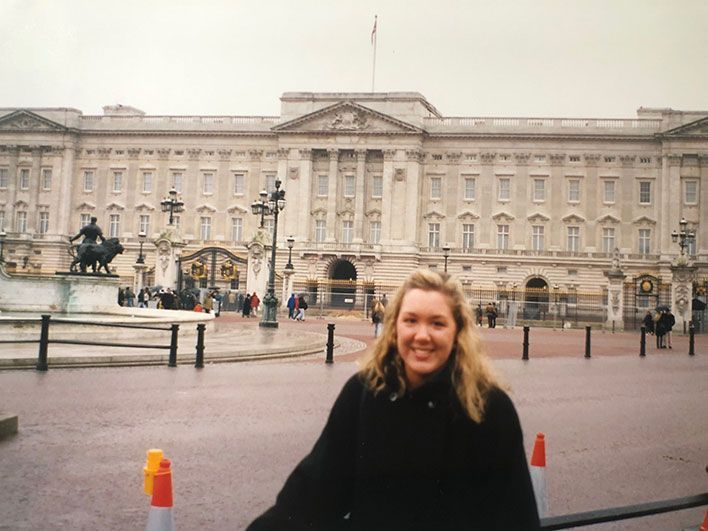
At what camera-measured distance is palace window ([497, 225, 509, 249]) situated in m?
67.5

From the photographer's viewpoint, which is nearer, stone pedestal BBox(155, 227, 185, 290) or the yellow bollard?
the yellow bollard

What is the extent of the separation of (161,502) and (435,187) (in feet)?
218

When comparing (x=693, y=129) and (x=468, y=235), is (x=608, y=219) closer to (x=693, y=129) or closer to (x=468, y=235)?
(x=693, y=129)

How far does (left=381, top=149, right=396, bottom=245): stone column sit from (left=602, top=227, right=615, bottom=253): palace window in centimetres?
1855

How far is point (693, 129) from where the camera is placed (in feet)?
210

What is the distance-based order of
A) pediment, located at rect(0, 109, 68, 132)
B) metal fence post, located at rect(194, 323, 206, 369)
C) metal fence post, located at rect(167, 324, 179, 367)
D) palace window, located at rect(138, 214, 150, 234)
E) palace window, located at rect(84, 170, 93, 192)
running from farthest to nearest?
palace window, located at rect(84, 170, 93, 192)
pediment, located at rect(0, 109, 68, 132)
palace window, located at rect(138, 214, 150, 234)
metal fence post, located at rect(194, 323, 206, 369)
metal fence post, located at rect(167, 324, 179, 367)

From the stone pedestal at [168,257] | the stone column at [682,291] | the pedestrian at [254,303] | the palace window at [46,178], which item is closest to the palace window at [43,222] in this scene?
the palace window at [46,178]

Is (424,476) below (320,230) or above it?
below

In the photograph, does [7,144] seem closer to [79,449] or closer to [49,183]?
[49,183]

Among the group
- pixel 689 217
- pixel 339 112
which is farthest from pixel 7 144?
pixel 689 217

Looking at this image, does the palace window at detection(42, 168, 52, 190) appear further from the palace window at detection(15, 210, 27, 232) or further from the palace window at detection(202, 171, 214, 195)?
the palace window at detection(202, 171, 214, 195)

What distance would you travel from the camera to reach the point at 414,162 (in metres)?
67.9

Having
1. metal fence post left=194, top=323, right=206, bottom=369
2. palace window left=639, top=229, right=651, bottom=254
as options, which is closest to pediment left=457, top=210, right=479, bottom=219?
palace window left=639, top=229, right=651, bottom=254

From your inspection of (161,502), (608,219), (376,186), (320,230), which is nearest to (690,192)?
(608,219)
